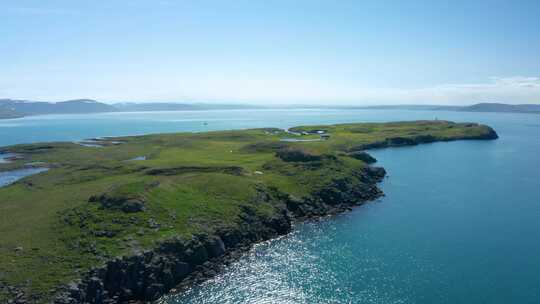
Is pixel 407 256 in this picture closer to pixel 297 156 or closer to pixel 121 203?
pixel 121 203

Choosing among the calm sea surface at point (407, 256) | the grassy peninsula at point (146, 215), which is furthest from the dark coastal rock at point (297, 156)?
the calm sea surface at point (407, 256)

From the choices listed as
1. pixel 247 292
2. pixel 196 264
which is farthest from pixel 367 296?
pixel 196 264

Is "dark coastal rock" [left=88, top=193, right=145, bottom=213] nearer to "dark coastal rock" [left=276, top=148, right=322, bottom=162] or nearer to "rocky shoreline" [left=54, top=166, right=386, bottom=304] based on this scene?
"rocky shoreline" [left=54, top=166, right=386, bottom=304]

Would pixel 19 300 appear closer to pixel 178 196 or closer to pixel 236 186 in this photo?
pixel 178 196

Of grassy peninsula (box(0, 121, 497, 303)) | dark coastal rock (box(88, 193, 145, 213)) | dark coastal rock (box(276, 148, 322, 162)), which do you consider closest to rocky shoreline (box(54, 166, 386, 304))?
grassy peninsula (box(0, 121, 497, 303))

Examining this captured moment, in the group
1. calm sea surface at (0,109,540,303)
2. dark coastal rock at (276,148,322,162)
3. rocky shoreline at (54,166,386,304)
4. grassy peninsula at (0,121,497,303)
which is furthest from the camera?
dark coastal rock at (276,148,322,162)

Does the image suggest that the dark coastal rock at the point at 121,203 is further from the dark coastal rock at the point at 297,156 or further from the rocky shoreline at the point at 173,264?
the dark coastal rock at the point at 297,156
